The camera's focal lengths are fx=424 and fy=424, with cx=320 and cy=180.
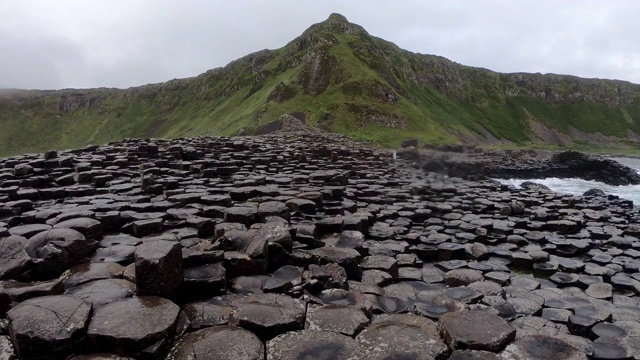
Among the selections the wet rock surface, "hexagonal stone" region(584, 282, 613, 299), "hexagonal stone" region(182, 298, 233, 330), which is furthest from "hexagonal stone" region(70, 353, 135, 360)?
"hexagonal stone" region(584, 282, 613, 299)

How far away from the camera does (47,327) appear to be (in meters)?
3.75

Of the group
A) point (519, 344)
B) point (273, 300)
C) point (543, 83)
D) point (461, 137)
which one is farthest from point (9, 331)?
point (543, 83)

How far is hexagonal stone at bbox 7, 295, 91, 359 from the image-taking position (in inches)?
143

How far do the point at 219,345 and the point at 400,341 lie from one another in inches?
65.4

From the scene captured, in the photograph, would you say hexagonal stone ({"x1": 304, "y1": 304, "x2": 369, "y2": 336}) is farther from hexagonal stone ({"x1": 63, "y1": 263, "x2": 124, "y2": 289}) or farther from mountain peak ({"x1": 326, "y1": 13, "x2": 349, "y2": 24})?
mountain peak ({"x1": 326, "y1": 13, "x2": 349, "y2": 24})

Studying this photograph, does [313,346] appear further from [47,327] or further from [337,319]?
[47,327]

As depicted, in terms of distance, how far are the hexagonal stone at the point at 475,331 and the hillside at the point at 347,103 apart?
42.1 metres

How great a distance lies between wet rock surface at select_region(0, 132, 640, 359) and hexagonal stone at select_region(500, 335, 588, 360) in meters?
0.02

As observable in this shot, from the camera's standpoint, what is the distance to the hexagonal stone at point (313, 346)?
12.2ft

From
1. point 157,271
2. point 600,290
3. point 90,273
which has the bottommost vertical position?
point 600,290

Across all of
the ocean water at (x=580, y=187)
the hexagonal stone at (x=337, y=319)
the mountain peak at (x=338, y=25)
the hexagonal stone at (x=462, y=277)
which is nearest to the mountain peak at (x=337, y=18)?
the mountain peak at (x=338, y=25)

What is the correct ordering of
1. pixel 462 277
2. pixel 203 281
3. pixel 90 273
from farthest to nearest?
pixel 462 277 < pixel 90 273 < pixel 203 281

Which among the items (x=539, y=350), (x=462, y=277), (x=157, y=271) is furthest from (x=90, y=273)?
(x=462, y=277)

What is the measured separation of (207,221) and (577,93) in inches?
5854
